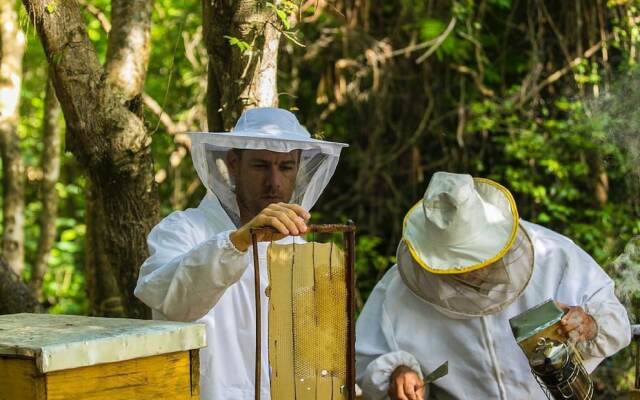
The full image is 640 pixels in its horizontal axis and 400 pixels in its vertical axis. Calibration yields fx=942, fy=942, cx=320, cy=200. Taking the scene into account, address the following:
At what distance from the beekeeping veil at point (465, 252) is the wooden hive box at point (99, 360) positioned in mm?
1004

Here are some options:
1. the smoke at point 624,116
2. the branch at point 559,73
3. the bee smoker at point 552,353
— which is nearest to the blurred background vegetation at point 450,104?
the branch at point 559,73

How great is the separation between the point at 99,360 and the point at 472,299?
1386 millimetres

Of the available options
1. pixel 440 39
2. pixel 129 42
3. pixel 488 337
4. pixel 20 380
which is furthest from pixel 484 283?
pixel 440 39

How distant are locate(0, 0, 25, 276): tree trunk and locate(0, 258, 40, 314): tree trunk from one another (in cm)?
172

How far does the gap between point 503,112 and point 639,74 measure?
56.0 inches

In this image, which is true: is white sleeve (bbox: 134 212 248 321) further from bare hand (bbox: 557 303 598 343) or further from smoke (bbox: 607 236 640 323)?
smoke (bbox: 607 236 640 323)

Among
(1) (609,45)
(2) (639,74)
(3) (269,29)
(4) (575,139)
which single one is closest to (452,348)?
(3) (269,29)

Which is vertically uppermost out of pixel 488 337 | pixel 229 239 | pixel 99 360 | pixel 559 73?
pixel 559 73

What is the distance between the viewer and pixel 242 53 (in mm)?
3607

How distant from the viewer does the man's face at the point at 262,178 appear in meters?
2.95

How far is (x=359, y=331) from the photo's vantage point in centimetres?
325

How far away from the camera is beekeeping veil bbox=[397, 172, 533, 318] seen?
296 cm

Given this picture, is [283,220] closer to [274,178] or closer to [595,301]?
[274,178]

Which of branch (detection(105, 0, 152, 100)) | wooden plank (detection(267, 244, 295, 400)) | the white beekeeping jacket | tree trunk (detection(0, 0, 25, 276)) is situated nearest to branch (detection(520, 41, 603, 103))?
branch (detection(105, 0, 152, 100))
